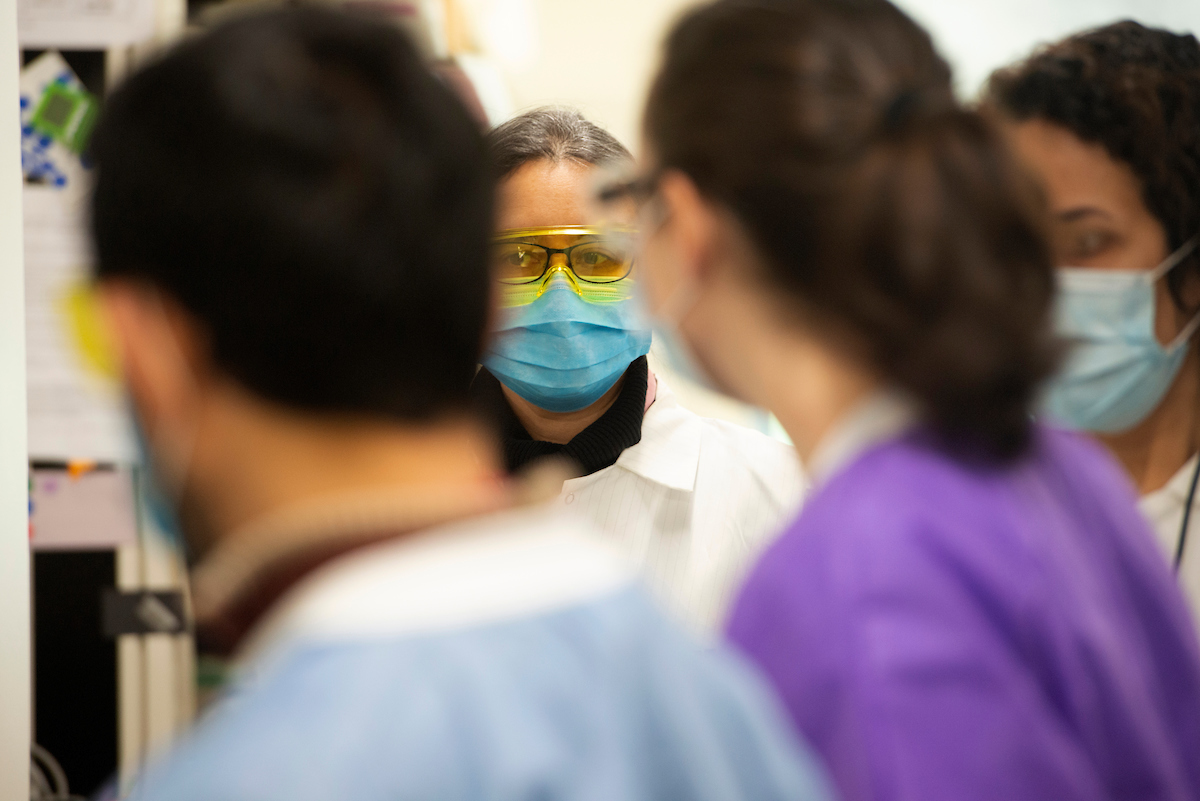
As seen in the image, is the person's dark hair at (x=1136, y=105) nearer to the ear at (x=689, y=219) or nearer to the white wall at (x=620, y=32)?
the ear at (x=689, y=219)

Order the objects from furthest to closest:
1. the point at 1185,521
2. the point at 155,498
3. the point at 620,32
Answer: the point at 620,32
the point at 1185,521
the point at 155,498

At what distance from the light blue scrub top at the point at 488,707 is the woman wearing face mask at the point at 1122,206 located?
3.35 feet

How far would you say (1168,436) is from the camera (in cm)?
158

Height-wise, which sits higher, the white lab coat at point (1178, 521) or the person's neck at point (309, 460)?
the person's neck at point (309, 460)

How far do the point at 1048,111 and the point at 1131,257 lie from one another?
0.24 metres

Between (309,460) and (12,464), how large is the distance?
4.86 ft

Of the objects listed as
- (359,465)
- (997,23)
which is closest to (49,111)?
(359,465)

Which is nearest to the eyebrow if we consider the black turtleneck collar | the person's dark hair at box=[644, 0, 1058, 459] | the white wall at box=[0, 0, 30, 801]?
the person's dark hair at box=[644, 0, 1058, 459]

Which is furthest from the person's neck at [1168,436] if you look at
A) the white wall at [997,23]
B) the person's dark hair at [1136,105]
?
the white wall at [997,23]

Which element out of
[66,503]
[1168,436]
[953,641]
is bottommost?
[66,503]

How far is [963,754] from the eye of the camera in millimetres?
703

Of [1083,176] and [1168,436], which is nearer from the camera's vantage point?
[1083,176]

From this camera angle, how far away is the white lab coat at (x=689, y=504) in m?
1.73

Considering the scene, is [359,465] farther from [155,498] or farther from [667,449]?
[667,449]
